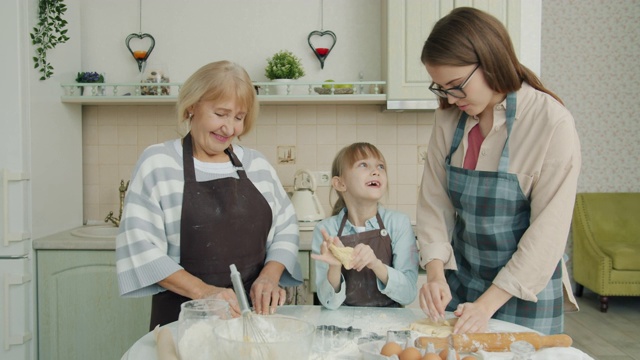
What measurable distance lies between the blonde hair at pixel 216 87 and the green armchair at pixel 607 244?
135 inches

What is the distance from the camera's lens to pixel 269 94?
8.84 feet

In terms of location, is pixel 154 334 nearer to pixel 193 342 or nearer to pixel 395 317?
pixel 193 342

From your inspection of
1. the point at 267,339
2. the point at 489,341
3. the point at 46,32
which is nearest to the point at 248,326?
the point at 267,339

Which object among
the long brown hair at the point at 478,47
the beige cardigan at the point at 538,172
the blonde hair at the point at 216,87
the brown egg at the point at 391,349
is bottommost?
the brown egg at the point at 391,349

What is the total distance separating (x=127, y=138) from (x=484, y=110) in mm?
1997

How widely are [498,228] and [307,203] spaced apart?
1344mm

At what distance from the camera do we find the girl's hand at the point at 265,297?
134 cm

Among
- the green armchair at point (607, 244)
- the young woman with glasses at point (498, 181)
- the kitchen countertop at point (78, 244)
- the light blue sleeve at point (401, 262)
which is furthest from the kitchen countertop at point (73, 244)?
the green armchair at point (607, 244)

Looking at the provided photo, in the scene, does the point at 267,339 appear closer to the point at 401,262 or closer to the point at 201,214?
the point at 201,214

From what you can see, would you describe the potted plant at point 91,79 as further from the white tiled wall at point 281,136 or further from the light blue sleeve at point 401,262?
the light blue sleeve at point 401,262

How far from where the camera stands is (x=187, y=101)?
1469mm

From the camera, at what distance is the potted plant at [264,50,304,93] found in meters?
2.65

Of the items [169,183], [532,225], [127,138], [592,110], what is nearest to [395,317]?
[532,225]

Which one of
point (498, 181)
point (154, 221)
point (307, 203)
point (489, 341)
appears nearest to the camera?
point (489, 341)
